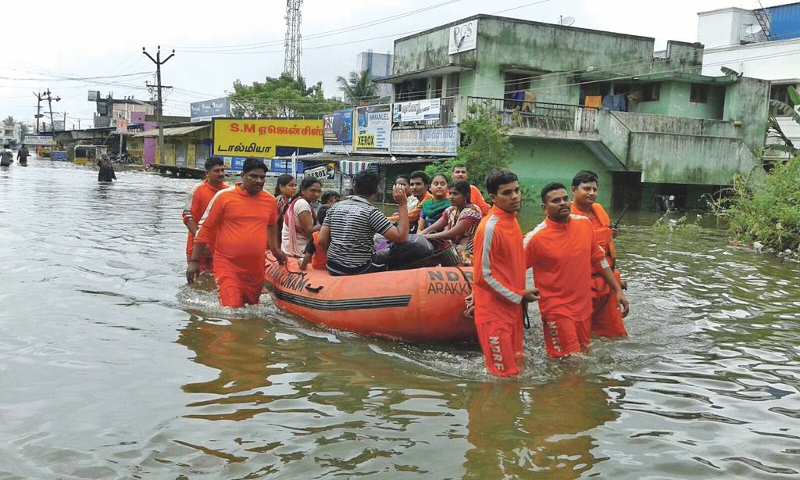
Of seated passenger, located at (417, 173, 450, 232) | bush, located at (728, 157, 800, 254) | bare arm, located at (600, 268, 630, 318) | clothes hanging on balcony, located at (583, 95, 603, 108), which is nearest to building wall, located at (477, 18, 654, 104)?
clothes hanging on balcony, located at (583, 95, 603, 108)

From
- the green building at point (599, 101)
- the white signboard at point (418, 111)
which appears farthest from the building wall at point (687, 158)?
the white signboard at point (418, 111)

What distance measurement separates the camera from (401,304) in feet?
20.6

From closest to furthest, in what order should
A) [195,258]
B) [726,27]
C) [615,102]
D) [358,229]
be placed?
[358,229] → [195,258] → [615,102] → [726,27]

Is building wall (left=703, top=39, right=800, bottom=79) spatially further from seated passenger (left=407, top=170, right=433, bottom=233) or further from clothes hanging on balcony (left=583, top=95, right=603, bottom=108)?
seated passenger (left=407, top=170, right=433, bottom=233)

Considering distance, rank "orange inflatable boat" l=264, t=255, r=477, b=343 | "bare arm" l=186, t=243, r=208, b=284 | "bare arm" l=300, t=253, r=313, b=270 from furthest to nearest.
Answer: "bare arm" l=300, t=253, r=313, b=270
"bare arm" l=186, t=243, r=208, b=284
"orange inflatable boat" l=264, t=255, r=477, b=343

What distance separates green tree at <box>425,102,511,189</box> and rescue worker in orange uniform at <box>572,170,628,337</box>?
616 inches

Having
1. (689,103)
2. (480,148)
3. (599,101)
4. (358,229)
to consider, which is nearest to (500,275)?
(358,229)

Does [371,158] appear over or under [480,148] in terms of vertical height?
under

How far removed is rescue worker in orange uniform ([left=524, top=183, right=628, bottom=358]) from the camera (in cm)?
539

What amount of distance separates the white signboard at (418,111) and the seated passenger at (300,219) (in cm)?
1629

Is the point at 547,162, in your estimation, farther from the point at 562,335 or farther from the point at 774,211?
the point at 562,335

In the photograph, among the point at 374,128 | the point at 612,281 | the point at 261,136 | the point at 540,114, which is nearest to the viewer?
the point at 612,281

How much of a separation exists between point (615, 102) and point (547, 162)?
4701mm

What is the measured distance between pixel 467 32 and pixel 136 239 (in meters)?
15.6
